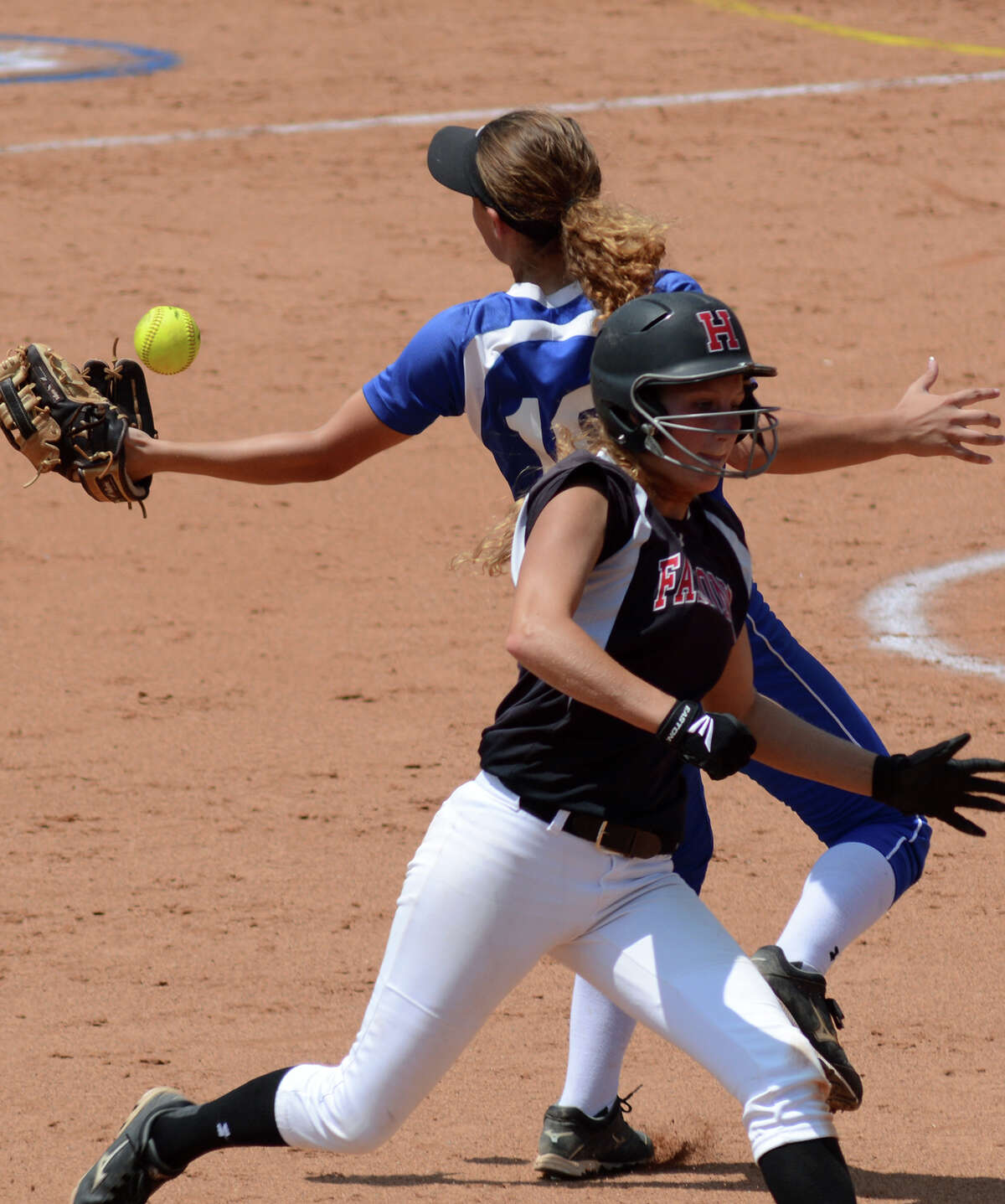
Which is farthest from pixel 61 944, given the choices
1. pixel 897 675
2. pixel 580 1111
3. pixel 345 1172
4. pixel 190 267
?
pixel 190 267

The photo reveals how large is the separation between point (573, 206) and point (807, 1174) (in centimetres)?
185

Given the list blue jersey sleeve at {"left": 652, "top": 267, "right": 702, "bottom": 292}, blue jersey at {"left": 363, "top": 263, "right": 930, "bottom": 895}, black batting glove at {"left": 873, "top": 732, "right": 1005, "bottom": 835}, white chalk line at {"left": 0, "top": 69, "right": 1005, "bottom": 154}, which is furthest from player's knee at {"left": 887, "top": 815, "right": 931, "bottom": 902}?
white chalk line at {"left": 0, "top": 69, "right": 1005, "bottom": 154}

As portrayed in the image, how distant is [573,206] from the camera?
3.55m

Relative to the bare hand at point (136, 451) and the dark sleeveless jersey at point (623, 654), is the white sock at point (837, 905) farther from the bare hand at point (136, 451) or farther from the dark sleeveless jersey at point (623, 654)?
the bare hand at point (136, 451)

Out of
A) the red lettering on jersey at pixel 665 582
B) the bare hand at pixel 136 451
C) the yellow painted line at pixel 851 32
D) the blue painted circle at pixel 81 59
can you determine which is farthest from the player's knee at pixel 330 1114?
the yellow painted line at pixel 851 32

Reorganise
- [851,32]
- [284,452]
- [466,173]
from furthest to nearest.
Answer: [851,32] → [284,452] → [466,173]

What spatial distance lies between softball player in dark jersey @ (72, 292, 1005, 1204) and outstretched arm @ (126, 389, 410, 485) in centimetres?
83

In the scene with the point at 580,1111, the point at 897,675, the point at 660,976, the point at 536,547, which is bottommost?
the point at 897,675

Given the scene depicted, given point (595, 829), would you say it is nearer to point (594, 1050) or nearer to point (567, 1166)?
point (594, 1050)

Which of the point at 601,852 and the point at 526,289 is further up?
the point at 526,289

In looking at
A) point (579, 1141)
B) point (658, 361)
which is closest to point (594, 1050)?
point (579, 1141)

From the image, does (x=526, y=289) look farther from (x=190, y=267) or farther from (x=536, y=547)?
(x=190, y=267)

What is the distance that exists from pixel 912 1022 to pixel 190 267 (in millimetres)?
8227

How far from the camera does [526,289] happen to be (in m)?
3.64
